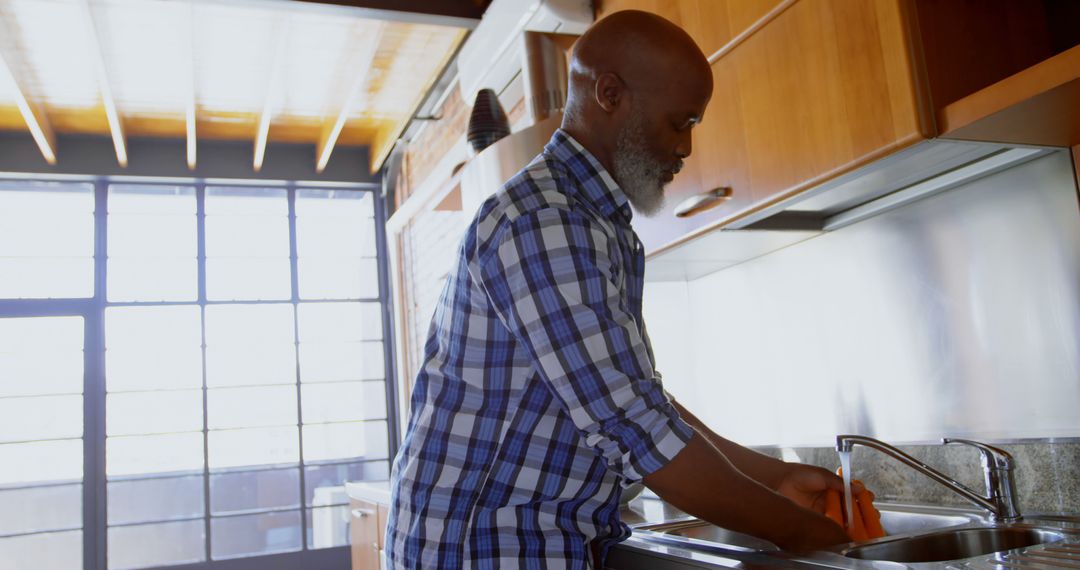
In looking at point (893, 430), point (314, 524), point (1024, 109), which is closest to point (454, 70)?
point (314, 524)

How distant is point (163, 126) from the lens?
566cm

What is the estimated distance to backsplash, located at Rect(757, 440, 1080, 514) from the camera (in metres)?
1.40

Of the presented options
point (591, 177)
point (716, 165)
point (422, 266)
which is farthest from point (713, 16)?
point (422, 266)

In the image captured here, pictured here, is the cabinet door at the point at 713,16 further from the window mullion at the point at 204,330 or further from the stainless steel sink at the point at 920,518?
the window mullion at the point at 204,330

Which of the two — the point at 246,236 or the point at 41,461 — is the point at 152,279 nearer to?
the point at 246,236

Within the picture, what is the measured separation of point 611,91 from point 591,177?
0.12 m

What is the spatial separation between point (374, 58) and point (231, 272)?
2.05 m

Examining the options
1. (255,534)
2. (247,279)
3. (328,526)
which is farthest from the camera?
(247,279)

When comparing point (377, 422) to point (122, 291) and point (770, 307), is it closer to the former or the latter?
point (122, 291)

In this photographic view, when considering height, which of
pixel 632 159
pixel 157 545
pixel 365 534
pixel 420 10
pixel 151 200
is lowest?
pixel 157 545

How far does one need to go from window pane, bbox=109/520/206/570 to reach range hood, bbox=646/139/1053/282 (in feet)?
14.3

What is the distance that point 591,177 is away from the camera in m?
1.19

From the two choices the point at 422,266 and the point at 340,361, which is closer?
the point at 422,266

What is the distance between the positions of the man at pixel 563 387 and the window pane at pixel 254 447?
507cm
